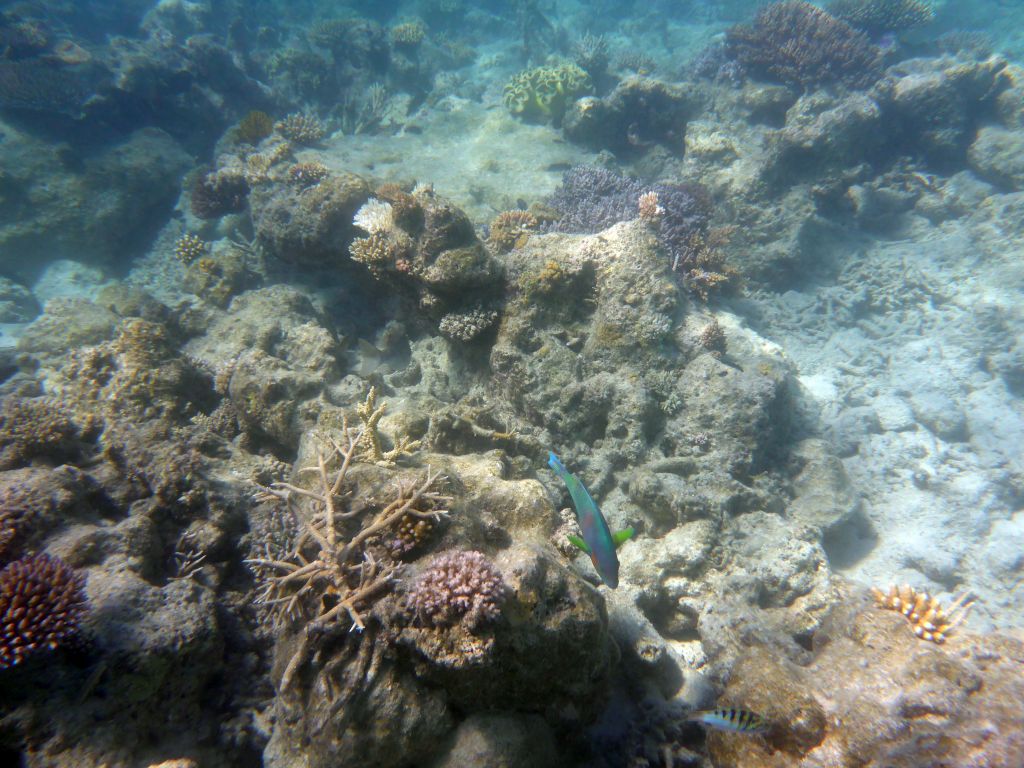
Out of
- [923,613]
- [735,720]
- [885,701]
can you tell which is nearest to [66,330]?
[735,720]

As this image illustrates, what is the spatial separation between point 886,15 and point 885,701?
16545 millimetres

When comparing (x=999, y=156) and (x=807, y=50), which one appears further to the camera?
(x=807, y=50)

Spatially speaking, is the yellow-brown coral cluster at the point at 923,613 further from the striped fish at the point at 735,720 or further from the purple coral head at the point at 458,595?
the purple coral head at the point at 458,595

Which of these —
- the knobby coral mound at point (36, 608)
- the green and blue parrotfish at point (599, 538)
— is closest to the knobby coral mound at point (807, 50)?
the green and blue parrotfish at point (599, 538)

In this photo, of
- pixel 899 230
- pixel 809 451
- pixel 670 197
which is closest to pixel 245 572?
pixel 809 451

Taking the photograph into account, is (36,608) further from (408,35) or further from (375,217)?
(408,35)

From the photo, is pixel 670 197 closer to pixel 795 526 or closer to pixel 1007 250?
pixel 795 526

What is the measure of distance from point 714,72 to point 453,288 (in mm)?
10419

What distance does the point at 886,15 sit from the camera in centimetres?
1185

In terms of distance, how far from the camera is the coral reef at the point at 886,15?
1173cm

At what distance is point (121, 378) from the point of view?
17.7 feet

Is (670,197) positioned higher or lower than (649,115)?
lower

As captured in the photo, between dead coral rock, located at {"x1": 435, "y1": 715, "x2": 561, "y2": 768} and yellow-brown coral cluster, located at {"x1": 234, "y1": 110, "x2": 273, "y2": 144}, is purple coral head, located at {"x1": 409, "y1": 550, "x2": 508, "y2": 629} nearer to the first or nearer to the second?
dead coral rock, located at {"x1": 435, "y1": 715, "x2": 561, "y2": 768}

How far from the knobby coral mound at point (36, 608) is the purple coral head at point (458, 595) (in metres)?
2.16
